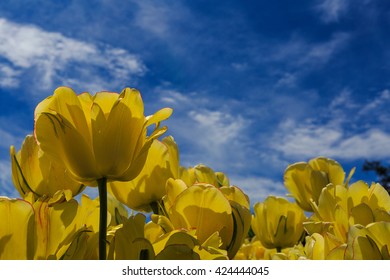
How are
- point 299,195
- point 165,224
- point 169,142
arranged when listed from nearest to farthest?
point 165,224, point 169,142, point 299,195

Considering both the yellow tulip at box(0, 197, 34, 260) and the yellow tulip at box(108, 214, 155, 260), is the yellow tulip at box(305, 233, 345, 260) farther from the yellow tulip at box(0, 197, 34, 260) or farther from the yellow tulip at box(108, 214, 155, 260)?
the yellow tulip at box(0, 197, 34, 260)

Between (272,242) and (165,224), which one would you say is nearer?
(165,224)

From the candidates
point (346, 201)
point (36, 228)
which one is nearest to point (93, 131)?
point (36, 228)

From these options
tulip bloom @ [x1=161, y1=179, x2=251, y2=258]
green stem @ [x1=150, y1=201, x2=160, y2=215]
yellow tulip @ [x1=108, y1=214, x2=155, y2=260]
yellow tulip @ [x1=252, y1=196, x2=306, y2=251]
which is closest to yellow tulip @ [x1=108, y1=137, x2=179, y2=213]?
green stem @ [x1=150, y1=201, x2=160, y2=215]

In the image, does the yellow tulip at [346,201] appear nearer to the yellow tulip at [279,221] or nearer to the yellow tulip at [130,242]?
the yellow tulip at [130,242]

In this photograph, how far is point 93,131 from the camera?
0.76m

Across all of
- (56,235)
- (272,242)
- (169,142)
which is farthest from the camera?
(272,242)

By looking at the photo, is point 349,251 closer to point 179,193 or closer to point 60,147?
point 179,193

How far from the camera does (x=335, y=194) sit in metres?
1.12

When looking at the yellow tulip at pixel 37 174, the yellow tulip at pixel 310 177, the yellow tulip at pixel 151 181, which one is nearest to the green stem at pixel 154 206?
the yellow tulip at pixel 151 181
